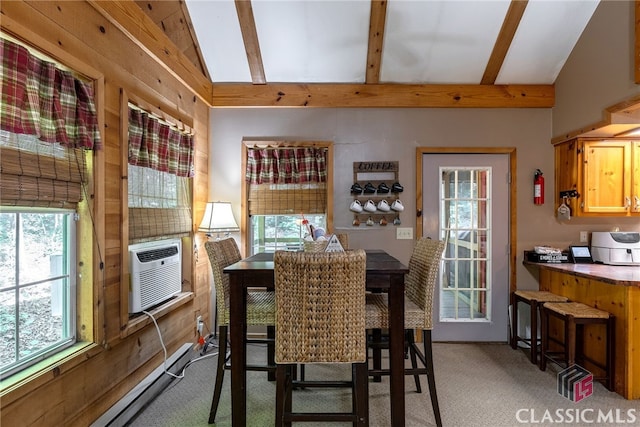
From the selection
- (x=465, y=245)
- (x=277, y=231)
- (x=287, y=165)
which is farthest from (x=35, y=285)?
(x=465, y=245)

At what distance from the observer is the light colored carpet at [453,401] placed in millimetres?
2064

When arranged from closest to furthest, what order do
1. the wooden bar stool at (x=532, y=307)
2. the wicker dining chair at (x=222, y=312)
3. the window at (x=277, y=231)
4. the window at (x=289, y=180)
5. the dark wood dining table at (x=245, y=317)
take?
the dark wood dining table at (x=245, y=317), the wicker dining chair at (x=222, y=312), the wooden bar stool at (x=532, y=307), the window at (x=289, y=180), the window at (x=277, y=231)

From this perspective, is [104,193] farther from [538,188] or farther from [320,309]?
[538,188]

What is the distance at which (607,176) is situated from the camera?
302 cm

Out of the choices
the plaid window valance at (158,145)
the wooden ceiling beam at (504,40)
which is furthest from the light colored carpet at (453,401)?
the wooden ceiling beam at (504,40)

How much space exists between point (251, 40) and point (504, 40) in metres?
2.37

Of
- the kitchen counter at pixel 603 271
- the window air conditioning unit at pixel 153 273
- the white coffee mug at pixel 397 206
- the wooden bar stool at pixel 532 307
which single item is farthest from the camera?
the white coffee mug at pixel 397 206

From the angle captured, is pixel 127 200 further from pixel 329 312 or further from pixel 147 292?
pixel 329 312

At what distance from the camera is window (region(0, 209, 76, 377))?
148 centimetres

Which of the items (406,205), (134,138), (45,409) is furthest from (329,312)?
(406,205)

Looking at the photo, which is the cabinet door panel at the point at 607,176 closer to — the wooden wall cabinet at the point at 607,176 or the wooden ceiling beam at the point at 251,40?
the wooden wall cabinet at the point at 607,176

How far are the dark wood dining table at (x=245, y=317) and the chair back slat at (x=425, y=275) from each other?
33cm

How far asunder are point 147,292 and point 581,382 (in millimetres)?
3360

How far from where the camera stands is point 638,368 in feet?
7.59
